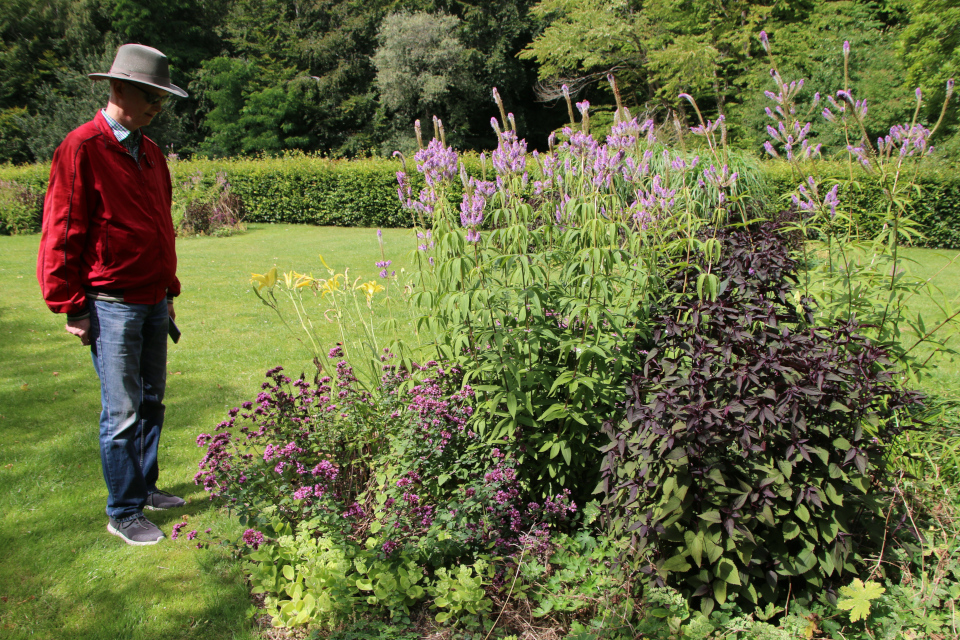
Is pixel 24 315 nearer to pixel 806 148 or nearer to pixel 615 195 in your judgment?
pixel 615 195

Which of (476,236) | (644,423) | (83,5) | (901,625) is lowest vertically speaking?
(901,625)

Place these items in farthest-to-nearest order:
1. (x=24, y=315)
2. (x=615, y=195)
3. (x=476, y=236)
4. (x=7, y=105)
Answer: (x=7, y=105) → (x=24, y=315) → (x=615, y=195) → (x=476, y=236)

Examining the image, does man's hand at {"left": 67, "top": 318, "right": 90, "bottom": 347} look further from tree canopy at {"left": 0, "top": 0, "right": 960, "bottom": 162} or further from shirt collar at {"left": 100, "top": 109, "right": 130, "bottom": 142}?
tree canopy at {"left": 0, "top": 0, "right": 960, "bottom": 162}

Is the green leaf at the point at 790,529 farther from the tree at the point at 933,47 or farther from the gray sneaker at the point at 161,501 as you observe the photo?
the tree at the point at 933,47

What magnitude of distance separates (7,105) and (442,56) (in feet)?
72.5

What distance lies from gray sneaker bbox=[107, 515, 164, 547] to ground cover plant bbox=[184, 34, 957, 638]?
486 millimetres


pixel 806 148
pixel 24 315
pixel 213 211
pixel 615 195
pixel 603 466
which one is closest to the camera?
pixel 603 466

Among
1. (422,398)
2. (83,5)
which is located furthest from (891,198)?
(83,5)

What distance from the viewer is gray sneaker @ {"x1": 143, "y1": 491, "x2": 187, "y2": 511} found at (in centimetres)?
289

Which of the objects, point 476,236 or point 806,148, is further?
point 806,148

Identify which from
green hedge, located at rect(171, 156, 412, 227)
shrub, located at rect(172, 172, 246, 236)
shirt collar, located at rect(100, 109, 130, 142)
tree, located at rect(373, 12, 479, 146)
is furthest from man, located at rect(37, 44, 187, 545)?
tree, located at rect(373, 12, 479, 146)

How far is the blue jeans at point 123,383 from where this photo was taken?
2.46m

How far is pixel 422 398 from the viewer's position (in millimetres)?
2521

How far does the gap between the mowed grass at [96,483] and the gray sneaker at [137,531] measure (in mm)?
36
